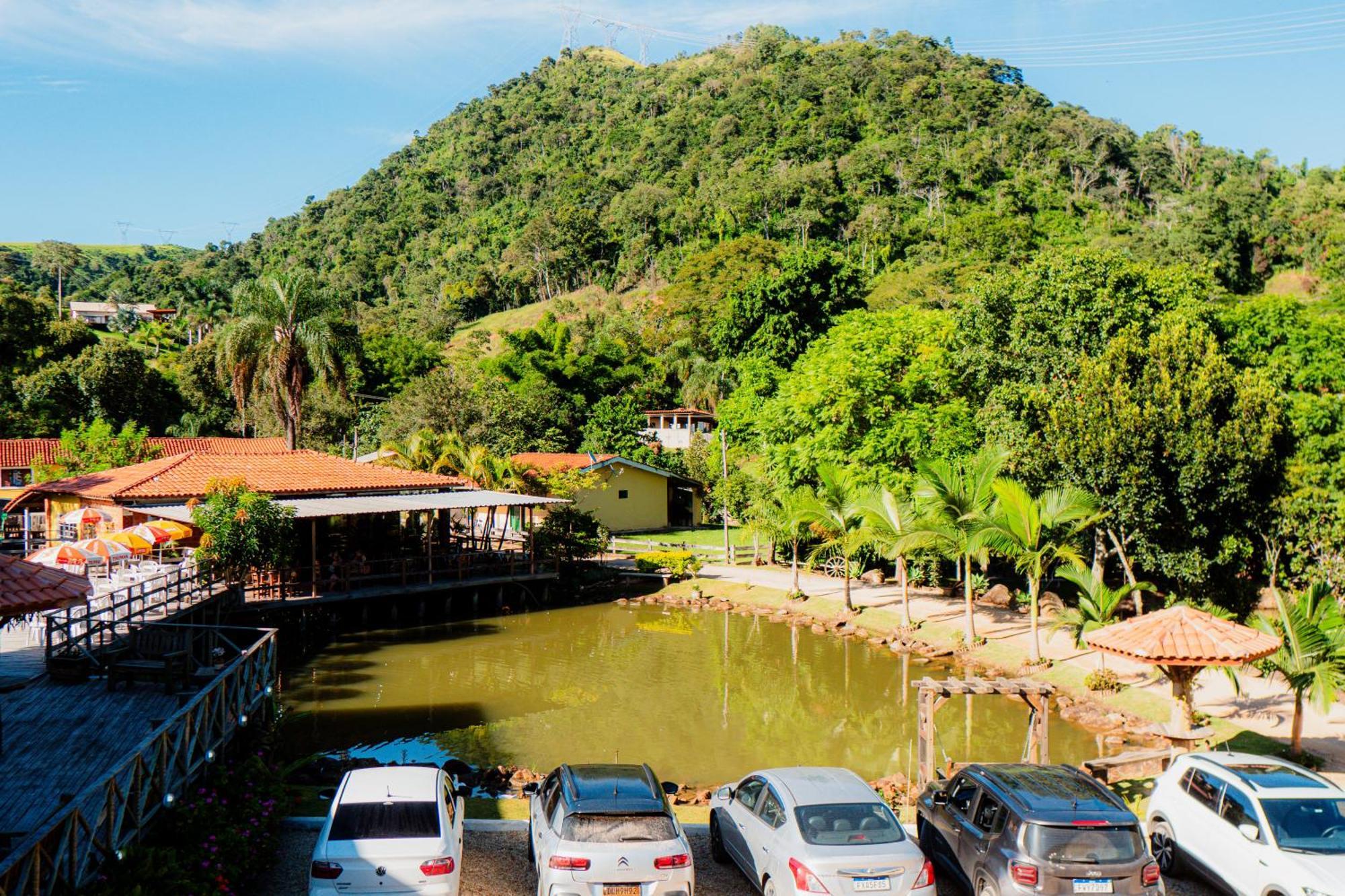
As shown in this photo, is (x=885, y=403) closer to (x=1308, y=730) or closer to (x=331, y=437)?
(x=1308, y=730)

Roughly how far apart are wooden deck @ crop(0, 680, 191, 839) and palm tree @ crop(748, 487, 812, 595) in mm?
18507

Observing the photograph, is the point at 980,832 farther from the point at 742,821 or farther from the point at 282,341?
the point at 282,341

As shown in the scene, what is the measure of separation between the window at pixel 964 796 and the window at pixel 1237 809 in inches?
97.3

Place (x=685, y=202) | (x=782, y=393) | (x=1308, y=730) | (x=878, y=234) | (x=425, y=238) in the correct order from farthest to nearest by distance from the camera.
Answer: (x=425, y=238) < (x=685, y=202) < (x=878, y=234) < (x=782, y=393) < (x=1308, y=730)

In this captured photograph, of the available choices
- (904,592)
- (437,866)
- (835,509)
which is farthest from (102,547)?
(904,592)

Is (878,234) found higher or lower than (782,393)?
higher

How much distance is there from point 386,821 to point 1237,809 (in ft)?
27.5

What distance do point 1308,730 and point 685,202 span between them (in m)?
103

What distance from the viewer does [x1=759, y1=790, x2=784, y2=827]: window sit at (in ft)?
29.9

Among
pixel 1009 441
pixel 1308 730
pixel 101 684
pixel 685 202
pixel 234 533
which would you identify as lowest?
pixel 1308 730

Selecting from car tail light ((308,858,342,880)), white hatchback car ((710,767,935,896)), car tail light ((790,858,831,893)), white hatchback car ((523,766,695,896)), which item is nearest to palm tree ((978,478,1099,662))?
white hatchback car ((710,767,935,896))

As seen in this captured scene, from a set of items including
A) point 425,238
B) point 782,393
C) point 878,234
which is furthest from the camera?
point 425,238

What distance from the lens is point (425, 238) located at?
142625 mm

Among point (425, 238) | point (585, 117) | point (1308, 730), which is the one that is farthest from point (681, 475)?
point (585, 117)
